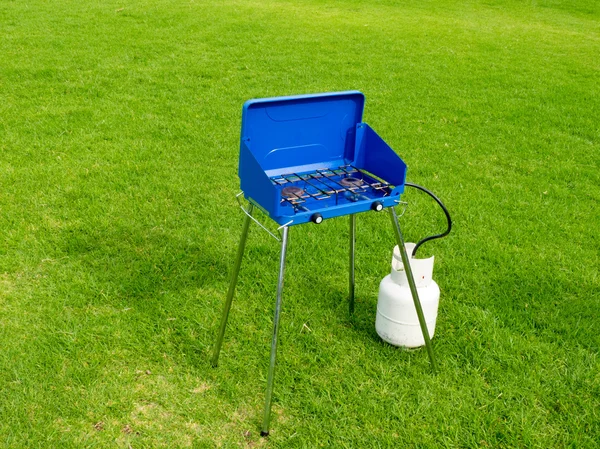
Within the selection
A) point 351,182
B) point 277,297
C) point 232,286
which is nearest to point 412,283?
point 351,182

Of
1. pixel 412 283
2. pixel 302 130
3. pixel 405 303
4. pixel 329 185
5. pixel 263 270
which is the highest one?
pixel 302 130

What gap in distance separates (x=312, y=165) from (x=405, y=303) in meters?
0.85

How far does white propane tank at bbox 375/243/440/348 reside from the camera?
3.12 meters

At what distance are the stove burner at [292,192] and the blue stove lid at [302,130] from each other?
0.10 m

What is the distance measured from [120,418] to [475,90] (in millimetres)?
6453

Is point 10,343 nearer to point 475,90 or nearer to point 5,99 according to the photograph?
point 5,99

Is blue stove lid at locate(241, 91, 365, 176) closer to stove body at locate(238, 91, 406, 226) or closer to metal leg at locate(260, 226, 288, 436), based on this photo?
stove body at locate(238, 91, 406, 226)

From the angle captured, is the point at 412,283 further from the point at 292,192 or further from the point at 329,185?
the point at 292,192

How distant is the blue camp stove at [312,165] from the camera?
254cm

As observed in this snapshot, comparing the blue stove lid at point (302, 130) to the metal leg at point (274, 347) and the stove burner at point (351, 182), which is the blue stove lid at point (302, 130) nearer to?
the stove burner at point (351, 182)

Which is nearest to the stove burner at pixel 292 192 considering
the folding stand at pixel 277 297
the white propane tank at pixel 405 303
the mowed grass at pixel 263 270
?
the folding stand at pixel 277 297

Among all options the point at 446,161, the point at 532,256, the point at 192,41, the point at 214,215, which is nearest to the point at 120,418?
the point at 214,215

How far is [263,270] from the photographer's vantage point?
12.9ft

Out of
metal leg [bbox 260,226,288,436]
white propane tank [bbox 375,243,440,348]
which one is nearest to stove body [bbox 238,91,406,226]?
metal leg [bbox 260,226,288,436]
